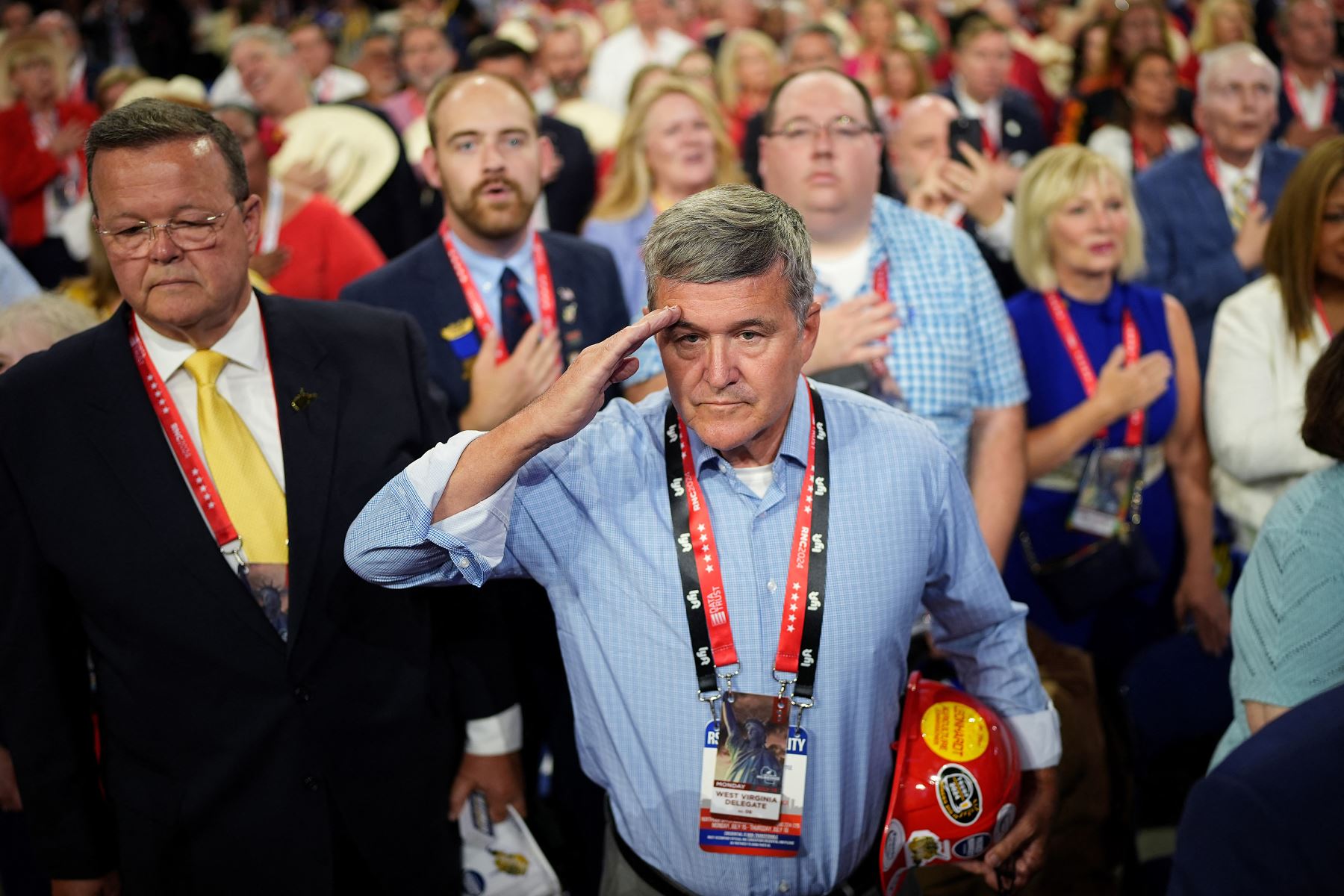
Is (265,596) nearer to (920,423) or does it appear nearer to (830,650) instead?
(830,650)

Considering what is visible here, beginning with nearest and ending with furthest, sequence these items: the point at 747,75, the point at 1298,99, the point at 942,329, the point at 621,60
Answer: the point at 942,329
the point at 1298,99
the point at 747,75
the point at 621,60

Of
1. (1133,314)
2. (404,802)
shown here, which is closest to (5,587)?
(404,802)

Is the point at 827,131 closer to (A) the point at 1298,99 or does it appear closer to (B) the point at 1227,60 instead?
(B) the point at 1227,60

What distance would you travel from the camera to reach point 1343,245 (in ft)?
9.96

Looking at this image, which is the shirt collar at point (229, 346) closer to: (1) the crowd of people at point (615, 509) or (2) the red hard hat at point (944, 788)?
(1) the crowd of people at point (615, 509)

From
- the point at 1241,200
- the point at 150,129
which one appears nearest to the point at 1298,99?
the point at 1241,200

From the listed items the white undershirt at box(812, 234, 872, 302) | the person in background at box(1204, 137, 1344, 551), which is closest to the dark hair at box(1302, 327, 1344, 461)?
the white undershirt at box(812, 234, 872, 302)

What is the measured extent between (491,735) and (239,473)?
698 millimetres

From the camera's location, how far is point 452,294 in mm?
2861

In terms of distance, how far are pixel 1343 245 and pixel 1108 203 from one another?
2.13 feet

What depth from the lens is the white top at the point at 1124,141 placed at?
538 centimetres

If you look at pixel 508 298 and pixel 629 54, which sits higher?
pixel 629 54

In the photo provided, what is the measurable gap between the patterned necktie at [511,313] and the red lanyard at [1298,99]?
5360mm

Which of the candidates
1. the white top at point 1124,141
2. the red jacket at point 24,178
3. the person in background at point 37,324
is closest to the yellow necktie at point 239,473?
the person in background at point 37,324
